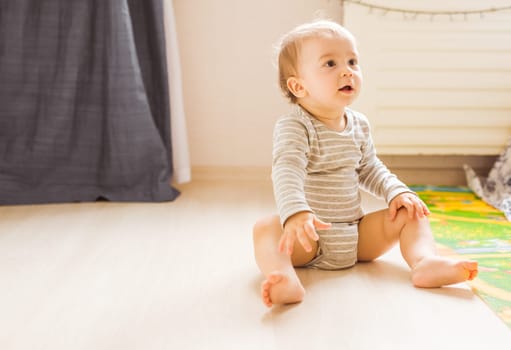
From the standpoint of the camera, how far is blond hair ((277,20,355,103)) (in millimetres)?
1204

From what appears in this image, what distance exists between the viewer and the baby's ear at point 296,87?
1.23 m

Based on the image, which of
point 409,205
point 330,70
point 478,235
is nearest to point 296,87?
point 330,70

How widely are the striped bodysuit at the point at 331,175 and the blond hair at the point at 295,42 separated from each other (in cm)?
7

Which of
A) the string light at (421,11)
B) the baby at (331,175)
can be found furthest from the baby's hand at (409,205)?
the string light at (421,11)

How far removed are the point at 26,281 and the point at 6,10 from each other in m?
0.90

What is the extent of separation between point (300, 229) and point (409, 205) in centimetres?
30

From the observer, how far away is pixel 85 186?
1819 millimetres

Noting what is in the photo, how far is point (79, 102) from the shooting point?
1.81m

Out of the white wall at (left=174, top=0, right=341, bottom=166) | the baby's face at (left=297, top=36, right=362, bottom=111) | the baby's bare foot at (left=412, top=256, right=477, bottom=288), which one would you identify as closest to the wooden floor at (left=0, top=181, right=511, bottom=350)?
the baby's bare foot at (left=412, top=256, right=477, bottom=288)

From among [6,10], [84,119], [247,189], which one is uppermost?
[6,10]

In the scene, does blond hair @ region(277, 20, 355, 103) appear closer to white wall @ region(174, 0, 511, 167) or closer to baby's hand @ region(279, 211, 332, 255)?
baby's hand @ region(279, 211, 332, 255)

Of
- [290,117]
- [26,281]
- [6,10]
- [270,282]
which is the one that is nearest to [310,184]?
[290,117]

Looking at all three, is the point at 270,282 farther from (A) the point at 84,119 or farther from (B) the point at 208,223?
(A) the point at 84,119

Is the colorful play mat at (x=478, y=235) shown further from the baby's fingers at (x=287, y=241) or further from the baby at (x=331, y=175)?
the baby's fingers at (x=287, y=241)
